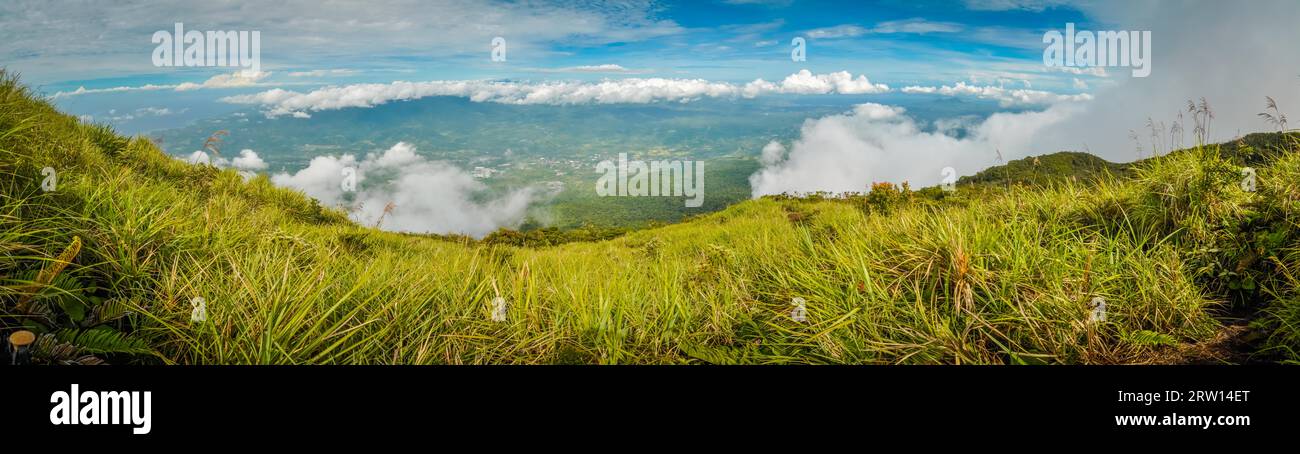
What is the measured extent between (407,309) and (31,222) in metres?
2.41

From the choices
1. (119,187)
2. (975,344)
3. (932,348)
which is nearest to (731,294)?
(932,348)

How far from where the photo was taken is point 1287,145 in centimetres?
527

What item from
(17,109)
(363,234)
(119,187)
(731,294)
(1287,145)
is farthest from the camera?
(363,234)

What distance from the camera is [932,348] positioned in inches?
118

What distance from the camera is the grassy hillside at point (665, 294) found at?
2803mm

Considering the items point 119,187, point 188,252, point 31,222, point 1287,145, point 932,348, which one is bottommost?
point 932,348

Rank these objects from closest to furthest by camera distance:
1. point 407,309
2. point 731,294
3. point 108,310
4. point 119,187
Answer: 1. point 108,310
2. point 407,309
3. point 731,294
4. point 119,187

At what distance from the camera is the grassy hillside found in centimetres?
280

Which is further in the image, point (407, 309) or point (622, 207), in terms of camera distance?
point (622, 207)

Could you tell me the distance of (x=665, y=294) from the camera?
11.8ft

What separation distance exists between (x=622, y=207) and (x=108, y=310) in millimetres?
128703
